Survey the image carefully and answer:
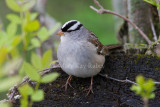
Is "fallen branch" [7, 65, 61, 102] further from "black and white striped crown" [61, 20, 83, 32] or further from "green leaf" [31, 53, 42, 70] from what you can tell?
"green leaf" [31, 53, 42, 70]

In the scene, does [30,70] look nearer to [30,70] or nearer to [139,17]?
[30,70]

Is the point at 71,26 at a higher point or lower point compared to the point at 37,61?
lower

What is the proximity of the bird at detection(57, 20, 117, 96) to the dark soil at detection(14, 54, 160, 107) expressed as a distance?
0.08 metres

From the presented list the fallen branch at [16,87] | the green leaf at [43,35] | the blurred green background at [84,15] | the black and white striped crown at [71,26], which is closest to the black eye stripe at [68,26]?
the black and white striped crown at [71,26]

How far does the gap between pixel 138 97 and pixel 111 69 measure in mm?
551

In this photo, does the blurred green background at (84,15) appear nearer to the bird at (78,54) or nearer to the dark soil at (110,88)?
the bird at (78,54)

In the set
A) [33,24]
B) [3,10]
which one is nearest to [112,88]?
[33,24]

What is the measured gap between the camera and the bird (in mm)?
2559

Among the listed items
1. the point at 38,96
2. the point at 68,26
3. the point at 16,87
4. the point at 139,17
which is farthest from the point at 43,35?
the point at 139,17

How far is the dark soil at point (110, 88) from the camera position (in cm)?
210

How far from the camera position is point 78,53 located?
2.62 metres

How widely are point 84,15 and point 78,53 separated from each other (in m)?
3.23

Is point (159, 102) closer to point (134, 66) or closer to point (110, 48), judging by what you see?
point (134, 66)

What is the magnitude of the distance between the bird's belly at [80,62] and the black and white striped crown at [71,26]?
0.82 ft
